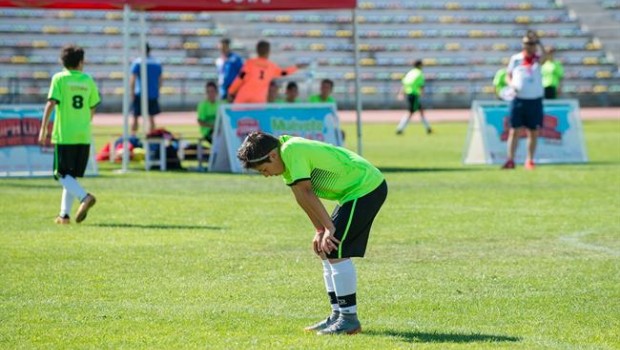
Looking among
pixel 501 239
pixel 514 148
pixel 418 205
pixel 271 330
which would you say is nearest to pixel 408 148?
pixel 514 148

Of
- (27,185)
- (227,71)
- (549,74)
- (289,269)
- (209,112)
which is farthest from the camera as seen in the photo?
(549,74)

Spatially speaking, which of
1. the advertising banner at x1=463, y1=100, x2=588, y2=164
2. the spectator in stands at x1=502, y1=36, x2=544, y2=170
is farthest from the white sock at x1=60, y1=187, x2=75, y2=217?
the advertising banner at x1=463, y1=100, x2=588, y2=164

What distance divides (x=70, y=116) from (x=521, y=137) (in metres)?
11.1

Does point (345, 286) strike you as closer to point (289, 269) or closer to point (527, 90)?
point (289, 269)

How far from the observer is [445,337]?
811cm

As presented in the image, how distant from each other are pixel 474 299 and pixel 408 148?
19272mm

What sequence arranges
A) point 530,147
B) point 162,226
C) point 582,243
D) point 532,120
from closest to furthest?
1. point 582,243
2. point 162,226
3. point 532,120
4. point 530,147

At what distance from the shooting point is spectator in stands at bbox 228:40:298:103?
73.5 feet

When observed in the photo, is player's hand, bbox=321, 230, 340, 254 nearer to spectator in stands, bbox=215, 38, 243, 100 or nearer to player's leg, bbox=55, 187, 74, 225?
player's leg, bbox=55, 187, 74, 225

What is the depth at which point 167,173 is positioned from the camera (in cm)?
2145

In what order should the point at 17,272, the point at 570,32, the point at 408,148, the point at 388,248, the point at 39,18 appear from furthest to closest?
1. the point at 570,32
2. the point at 39,18
3. the point at 408,148
4. the point at 388,248
5. the point at 17,272

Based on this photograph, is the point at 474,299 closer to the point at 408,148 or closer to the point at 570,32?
the point at 408,148

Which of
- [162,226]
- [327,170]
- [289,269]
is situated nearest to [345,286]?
[327,170]

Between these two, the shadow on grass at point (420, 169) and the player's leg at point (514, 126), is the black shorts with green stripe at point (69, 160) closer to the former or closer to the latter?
the shadow on grass at point (420, 169)
